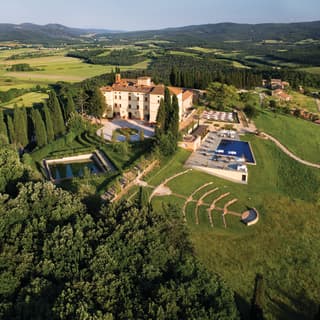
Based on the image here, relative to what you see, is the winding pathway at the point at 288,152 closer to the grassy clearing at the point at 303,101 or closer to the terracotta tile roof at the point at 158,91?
the terracotta tile roof at the point at 158,91

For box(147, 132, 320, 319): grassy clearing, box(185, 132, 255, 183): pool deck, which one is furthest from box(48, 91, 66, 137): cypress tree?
box(185, 132, 255, 183): pool deck

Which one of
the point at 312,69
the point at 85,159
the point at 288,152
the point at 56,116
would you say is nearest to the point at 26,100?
the point at 56,116

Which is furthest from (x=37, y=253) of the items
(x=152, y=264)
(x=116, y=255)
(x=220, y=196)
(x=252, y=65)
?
(x=252, y=65)

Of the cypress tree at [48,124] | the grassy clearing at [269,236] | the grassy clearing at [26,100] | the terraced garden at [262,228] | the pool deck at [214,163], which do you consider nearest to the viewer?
the grassy clearing at [269,236]

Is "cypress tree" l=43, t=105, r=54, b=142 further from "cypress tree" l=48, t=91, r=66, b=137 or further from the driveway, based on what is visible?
the driveway

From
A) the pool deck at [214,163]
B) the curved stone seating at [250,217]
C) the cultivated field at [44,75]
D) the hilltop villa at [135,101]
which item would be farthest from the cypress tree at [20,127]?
the curved stone seating at [250,217]

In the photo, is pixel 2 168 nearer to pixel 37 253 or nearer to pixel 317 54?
pixel 37 253
